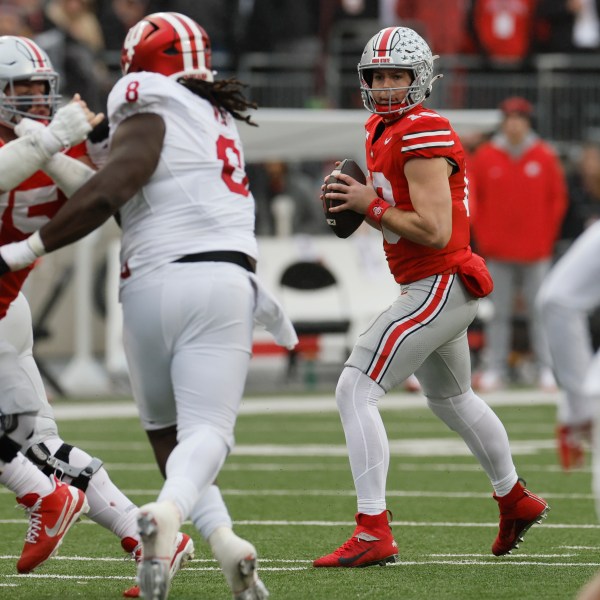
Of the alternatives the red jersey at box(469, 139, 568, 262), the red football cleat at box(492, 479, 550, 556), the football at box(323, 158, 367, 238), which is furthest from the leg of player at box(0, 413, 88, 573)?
the red jersey at box(469, 139, 568, 262)

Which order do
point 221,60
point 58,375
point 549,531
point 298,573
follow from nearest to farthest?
point 298,573
point 549,531
point 58,375
point 221,60

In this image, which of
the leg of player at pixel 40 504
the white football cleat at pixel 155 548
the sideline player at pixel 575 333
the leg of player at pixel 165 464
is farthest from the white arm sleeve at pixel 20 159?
the sideline player at pixel 575 333

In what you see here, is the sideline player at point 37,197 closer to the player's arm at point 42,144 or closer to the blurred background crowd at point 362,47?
the player's arm at point 42,144

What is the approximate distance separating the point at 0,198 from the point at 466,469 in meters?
4.40

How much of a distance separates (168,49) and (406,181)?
4.10 feet

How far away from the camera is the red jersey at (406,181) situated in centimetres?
557

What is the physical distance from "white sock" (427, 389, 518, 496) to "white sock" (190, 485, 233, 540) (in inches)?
58.3

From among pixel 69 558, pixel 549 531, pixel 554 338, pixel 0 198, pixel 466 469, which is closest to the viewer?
pixel 554 338

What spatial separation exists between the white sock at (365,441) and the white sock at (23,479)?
1.09 meters

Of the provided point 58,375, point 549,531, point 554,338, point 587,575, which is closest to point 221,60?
point 58,375

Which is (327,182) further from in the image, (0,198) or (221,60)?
(221,60)

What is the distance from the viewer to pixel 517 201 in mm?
13609

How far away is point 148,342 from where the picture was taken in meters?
4.59

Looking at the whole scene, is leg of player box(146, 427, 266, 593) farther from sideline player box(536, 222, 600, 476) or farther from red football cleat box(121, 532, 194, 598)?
sideline player box(536, 222, 600, 476)
